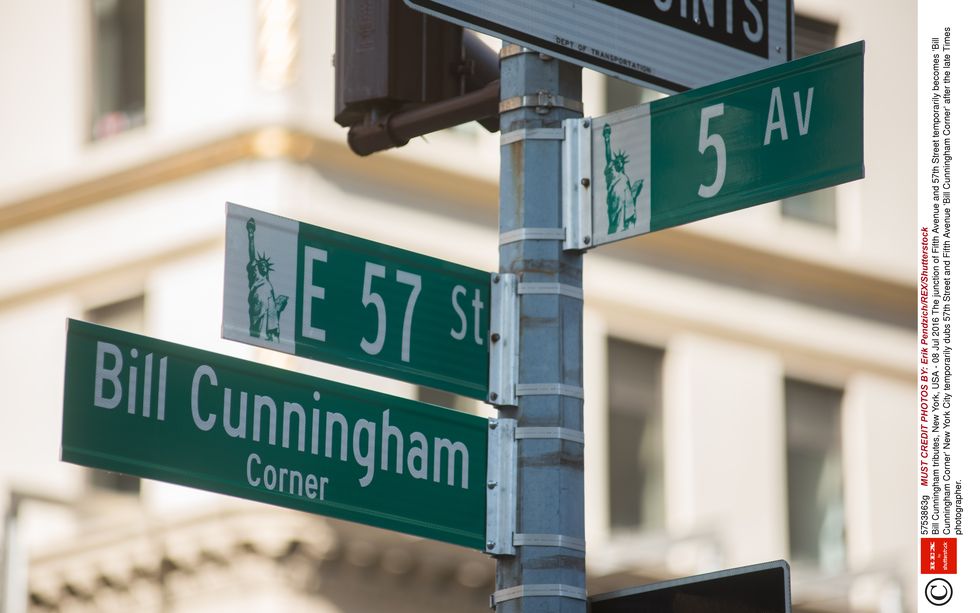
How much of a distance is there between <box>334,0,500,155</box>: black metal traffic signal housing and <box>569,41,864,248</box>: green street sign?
67 cm

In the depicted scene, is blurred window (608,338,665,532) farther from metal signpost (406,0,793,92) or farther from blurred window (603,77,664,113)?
metal signpost (406,0,793,92)

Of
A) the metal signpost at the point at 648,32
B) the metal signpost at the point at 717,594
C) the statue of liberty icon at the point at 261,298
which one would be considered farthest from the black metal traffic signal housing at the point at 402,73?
the metal signpost at the point at 717,594

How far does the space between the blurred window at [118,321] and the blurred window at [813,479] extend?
21.9ft

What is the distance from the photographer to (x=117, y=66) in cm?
1983

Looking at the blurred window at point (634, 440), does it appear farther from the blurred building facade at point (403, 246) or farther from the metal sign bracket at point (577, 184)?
the metal sign bracket at point (577, 184)

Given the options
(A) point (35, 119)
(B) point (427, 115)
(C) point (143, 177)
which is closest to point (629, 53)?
(B) point (427, 115)

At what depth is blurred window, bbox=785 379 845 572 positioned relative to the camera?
2116 centimetres

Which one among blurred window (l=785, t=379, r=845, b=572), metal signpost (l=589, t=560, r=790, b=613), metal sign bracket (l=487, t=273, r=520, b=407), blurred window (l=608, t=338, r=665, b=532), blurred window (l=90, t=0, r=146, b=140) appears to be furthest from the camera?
blurred window (l=785, t=379, r=845, b=572)

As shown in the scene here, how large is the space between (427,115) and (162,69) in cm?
1403

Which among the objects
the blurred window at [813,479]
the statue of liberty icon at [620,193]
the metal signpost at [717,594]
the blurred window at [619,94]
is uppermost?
the blurred window at [619,94]

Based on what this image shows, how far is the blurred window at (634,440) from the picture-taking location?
19.9 m

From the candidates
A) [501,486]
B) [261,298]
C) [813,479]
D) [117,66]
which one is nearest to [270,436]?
[261,298]
